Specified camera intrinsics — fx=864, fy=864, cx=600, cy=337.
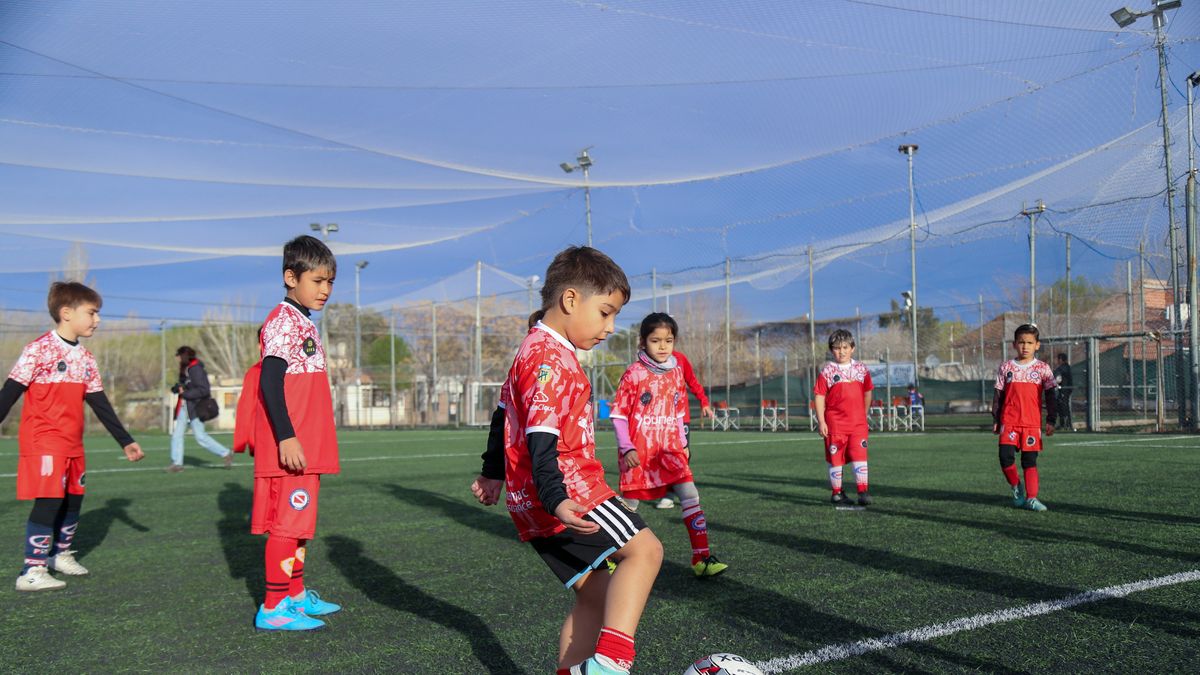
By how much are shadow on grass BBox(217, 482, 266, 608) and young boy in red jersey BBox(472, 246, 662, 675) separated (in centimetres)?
283

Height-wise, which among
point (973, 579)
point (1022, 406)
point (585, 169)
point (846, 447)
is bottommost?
point (973, 579)

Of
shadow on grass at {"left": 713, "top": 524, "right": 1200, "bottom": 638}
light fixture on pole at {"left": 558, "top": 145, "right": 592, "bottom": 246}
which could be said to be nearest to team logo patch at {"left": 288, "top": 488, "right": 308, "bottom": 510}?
shadow on grass at {"left": 713, "top": 524, "right": 1200, "bottom": 638}

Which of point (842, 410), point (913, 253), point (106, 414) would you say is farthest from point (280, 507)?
point (913, 253)

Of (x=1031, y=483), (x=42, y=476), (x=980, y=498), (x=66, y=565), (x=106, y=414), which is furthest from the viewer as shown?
(x=980, y=498)

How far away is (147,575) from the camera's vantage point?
5770 mm

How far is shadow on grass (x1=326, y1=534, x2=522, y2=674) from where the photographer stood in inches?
147

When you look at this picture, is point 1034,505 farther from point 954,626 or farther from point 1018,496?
point 954,626

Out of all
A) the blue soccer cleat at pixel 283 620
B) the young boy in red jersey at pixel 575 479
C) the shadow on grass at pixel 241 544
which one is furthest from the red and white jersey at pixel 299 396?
the young boy in red jersey at pixel 575 479

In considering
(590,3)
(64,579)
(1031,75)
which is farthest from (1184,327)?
(64,579)

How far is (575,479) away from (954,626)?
7.14ft

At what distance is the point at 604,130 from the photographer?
17.1m

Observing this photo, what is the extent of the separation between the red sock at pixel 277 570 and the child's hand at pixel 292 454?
18.0 inches

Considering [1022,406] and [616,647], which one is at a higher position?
[1022,406]

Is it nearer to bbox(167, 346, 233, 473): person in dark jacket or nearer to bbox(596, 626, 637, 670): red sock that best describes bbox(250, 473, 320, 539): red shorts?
bbox(596, 626, 637, 670): red sock
